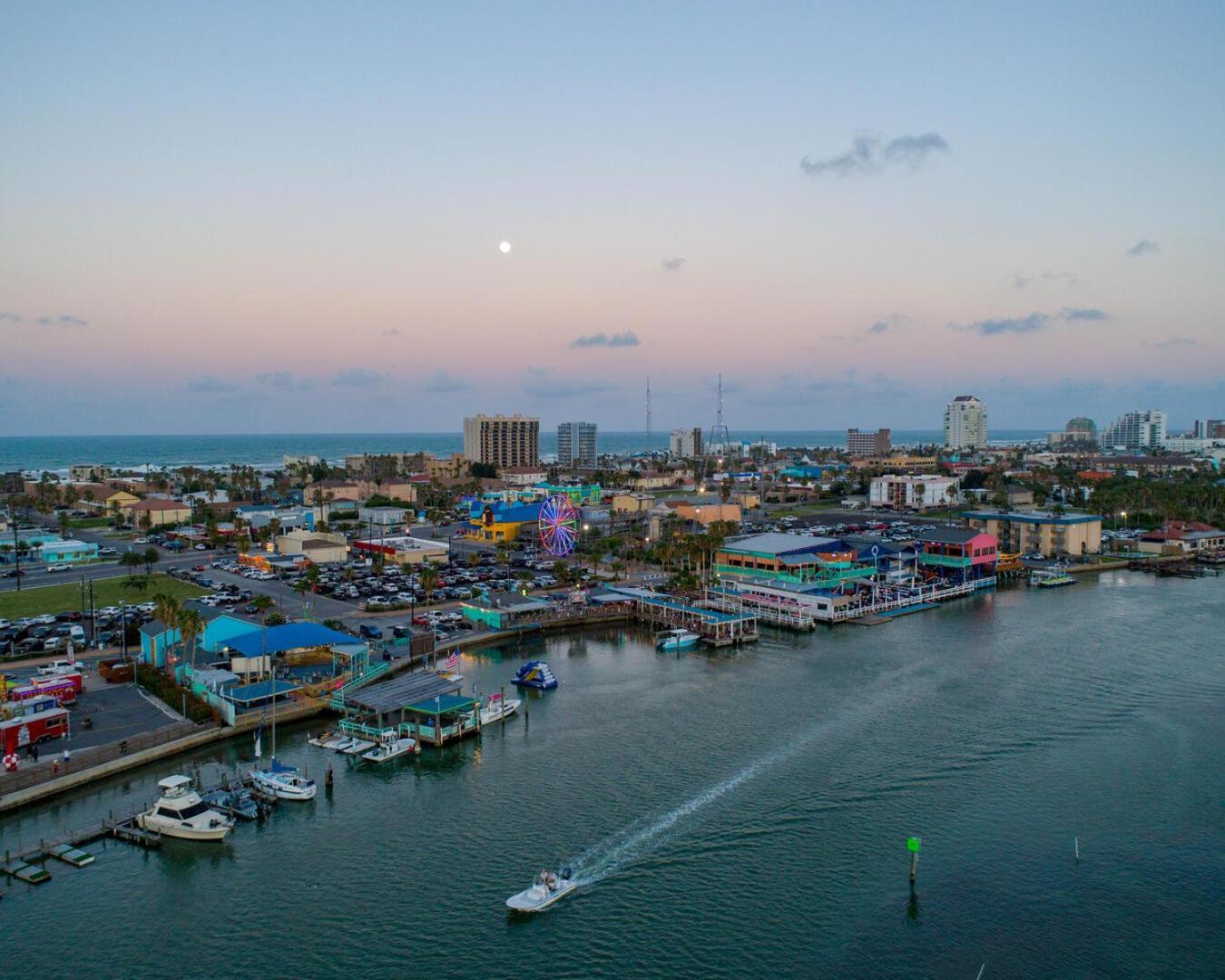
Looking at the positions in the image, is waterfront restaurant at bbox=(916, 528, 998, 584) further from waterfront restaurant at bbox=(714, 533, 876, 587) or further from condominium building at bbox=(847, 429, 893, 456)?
condominium building at bbox=(847, 429, 893, 456)

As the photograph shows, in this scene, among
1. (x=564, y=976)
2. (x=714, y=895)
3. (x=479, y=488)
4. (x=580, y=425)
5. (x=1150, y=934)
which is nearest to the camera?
(x=564, y=976)

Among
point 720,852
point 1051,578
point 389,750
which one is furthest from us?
point 1051,578

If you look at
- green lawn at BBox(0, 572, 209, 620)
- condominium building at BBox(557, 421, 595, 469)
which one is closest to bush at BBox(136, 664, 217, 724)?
green lawn at BBox(0, 572, 209, 620)

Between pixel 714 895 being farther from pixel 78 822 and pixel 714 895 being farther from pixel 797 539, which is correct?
pixel 797 539

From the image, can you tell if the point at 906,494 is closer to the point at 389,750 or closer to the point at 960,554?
the point at 960,554

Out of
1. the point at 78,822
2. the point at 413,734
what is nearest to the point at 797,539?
the point at 413,734

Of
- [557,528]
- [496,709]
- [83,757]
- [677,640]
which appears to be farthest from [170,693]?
[557,528]
